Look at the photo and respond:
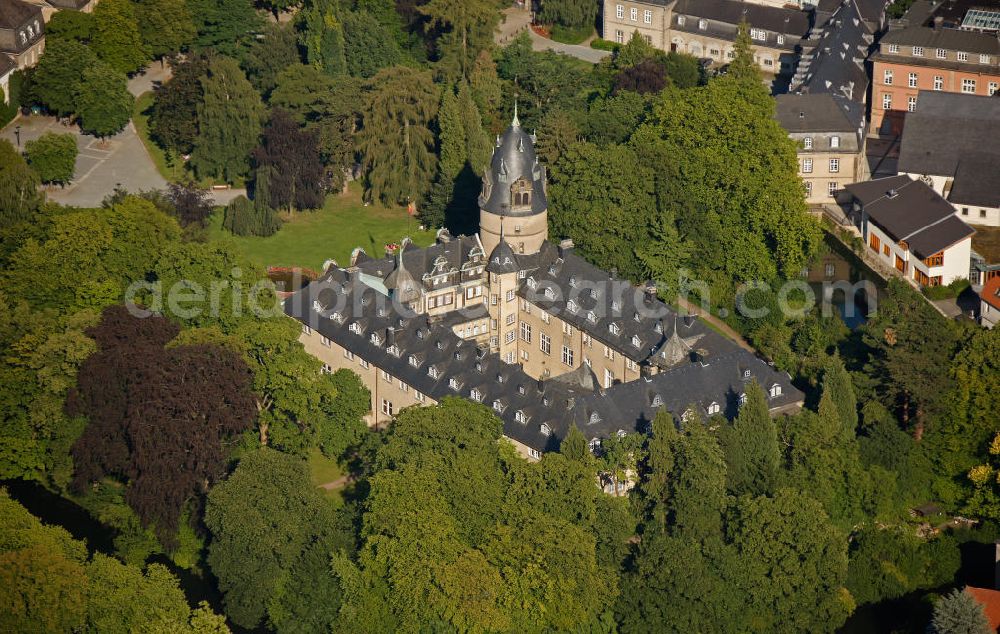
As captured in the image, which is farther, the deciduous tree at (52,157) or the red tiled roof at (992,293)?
the deciduous tree at (52,157)

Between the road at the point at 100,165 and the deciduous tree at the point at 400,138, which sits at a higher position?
the deciduous tree at the point at 400,138

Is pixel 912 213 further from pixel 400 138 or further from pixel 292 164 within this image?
pixel 292 164

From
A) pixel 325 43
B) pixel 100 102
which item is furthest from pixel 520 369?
pixel 100 102

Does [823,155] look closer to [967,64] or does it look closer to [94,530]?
[967,64]

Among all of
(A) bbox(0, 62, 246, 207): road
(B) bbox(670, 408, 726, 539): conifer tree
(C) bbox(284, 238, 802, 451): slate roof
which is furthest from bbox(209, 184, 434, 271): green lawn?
(B) bbox(670, 408, 726, 539): conifer tree

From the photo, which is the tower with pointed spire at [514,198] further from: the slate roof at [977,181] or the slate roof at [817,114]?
the slate roof at [977,181]

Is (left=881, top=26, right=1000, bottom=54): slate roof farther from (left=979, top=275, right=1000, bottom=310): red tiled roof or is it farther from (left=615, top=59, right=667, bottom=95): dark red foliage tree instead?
(left=979, top=275, right=1000, bottom=310): red tiled roof

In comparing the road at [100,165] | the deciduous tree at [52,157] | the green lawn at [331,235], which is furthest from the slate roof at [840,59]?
the deciduous tree at [52,157]
